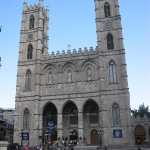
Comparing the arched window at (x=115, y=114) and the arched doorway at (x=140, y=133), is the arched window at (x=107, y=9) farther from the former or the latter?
the arched doorway at (x=140, y=133)

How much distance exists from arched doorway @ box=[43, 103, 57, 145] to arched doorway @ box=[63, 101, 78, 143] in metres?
1.79

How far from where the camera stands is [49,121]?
4403 centimetres

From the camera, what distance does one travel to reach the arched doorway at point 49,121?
142 feet

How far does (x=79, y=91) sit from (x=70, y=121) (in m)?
5.24

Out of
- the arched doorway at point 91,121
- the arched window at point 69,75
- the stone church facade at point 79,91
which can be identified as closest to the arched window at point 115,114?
the stone church facade at point 79,91

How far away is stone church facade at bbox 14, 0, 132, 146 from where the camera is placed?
40156 millimetres

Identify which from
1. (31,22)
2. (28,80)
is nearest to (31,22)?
(31,22)

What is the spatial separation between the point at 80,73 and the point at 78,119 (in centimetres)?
752

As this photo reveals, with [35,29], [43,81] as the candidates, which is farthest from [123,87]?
[35,29]

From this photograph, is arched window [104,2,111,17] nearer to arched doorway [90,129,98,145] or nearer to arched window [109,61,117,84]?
arched window [109,61,117,84]

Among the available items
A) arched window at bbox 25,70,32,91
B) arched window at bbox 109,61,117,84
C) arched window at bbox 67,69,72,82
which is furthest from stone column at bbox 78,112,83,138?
arched window at bbox 25,70,32,91

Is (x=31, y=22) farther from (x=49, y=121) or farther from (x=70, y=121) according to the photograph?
(x=70, y=121)

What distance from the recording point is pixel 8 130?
189 ft

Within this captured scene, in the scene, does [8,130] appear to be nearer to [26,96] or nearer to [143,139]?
[26,96]
